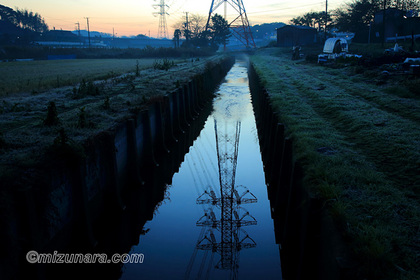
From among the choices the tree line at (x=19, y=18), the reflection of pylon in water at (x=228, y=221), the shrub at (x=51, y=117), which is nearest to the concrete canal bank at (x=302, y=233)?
the reflection of pylon in water at (x=228, y=221)

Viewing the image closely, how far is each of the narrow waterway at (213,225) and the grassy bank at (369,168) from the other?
2671 millimetres

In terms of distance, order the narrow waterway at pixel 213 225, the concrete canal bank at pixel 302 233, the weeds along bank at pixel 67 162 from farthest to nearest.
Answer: the narrow waterway at pixel 213 225 → the weeds along bank at pixel 67 162 → the concrete canal bank at pixel 302 233

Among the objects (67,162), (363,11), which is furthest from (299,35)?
(67,162)

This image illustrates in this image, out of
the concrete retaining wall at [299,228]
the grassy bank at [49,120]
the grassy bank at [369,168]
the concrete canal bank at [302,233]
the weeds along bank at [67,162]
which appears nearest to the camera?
the grassy bank at [369,168]

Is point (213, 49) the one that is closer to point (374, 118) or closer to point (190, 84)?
Result: point (190, 84)

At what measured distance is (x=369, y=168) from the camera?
8.54 m

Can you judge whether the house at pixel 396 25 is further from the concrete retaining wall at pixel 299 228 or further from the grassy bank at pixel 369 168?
the concrete retaining wall at pixel 299 228

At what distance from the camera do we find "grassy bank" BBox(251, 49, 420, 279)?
17.1 ft

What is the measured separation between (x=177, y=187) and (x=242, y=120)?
39.2ft

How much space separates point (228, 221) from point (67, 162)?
534 cm

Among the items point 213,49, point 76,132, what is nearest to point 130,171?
point 76,132

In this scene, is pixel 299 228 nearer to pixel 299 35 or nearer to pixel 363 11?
pixel 363 11

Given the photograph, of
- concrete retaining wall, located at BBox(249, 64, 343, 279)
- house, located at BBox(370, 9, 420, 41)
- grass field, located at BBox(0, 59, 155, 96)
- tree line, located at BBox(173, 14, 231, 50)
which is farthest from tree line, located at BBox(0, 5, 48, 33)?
concrete retaining wall, located at BBox(249, 64, 343, 279)

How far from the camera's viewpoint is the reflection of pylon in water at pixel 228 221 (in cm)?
916
